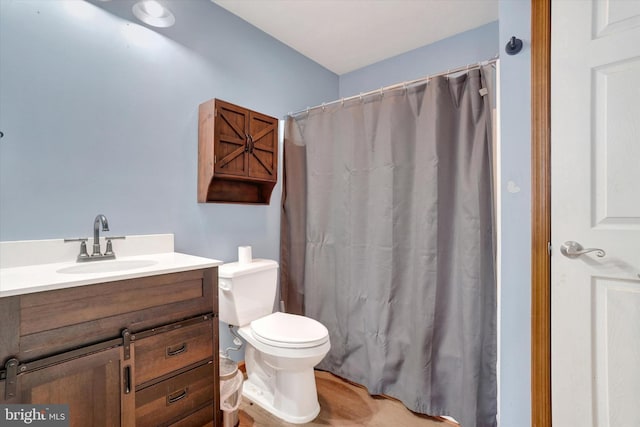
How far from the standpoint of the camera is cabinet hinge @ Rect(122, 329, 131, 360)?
1.06m

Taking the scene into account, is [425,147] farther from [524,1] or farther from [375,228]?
[524,1]

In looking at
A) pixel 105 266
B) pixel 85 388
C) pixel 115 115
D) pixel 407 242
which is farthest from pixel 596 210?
pixel 115 115

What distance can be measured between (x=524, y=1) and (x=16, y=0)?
214cm

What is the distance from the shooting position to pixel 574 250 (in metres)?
1.08

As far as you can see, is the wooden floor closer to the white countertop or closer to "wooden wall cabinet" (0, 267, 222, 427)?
"wooden wall cabinet" (0, 267, 222, 427)

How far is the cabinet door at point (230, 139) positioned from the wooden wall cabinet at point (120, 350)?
2.28ft

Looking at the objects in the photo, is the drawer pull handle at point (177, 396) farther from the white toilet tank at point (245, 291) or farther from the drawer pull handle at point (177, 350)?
the white toilet tank at point (245, 291)

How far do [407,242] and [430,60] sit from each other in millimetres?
1552

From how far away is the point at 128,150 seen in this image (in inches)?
59.5

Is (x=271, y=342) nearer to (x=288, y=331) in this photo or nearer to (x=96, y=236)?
(x=288, y=331)

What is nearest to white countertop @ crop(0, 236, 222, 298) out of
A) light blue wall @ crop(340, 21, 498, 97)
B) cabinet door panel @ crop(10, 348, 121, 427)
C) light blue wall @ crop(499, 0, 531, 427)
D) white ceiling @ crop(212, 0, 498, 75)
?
cabinet door panel @ crop(10, 348, 121, 427)

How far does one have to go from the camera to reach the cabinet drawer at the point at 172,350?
3.67ft

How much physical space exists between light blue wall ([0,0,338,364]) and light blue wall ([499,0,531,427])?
5.12ft

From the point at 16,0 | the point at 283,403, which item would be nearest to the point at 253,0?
the point at 16,0
